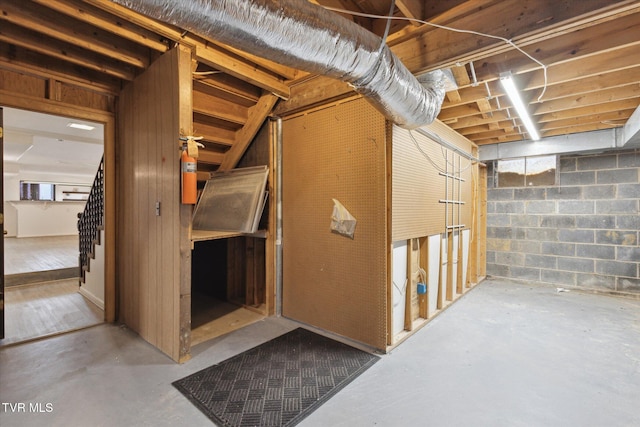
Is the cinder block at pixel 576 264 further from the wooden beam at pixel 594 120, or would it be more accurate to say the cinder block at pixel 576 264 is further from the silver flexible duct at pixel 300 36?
the silver flexible duct at pixel 300 36

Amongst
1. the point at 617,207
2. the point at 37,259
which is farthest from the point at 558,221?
the point at 37,259

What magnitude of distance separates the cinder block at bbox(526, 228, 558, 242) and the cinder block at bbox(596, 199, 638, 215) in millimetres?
599

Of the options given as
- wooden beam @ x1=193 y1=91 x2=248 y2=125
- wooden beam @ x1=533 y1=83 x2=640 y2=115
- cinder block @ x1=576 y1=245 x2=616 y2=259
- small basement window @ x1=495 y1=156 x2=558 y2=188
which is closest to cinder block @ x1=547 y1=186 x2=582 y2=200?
small basement window @ x1=495 y1=156 x2=558 y2=188

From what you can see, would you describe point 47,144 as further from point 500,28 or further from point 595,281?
point 595,281

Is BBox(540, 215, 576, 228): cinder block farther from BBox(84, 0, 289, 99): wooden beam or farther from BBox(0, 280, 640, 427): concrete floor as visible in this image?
BBox(84, 0, 289, 99): wooden beam

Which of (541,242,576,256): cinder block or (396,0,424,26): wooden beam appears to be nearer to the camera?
(396,0,424,26): wooden beam

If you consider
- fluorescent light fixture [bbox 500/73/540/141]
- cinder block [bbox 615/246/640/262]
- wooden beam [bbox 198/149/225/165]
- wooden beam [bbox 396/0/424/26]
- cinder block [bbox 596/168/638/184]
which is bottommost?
cinder block [bbox 615/246/640/262]

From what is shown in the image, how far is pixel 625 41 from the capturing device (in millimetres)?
1849

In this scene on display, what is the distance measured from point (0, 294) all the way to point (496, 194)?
6406mm

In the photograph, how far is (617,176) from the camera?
13.3 ft

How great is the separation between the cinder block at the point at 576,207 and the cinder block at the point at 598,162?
513mm

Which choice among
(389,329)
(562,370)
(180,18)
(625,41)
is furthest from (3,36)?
(562,370)

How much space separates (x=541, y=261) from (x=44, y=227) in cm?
1337

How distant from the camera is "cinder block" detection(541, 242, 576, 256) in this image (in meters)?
4.38
